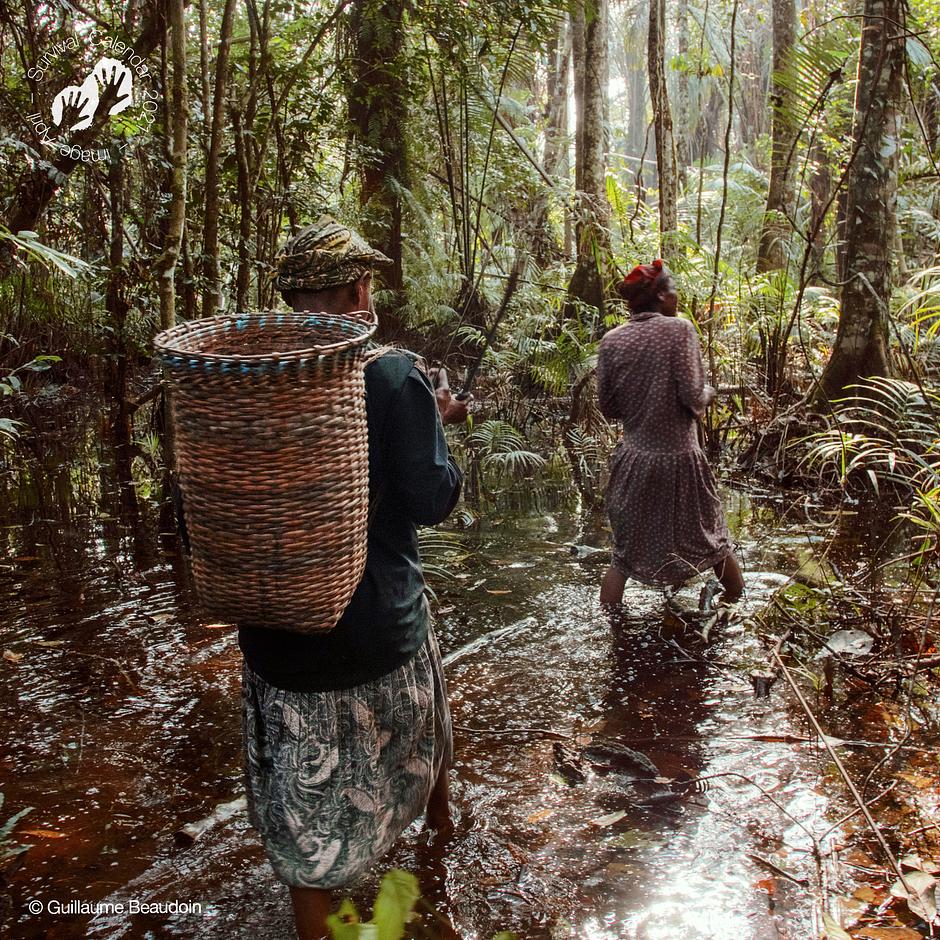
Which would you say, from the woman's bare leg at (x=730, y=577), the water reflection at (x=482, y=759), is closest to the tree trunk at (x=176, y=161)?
the water reflection at (x=482, y=759)

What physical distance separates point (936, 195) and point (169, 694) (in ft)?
44.4

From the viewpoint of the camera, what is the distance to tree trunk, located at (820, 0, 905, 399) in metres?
6.73

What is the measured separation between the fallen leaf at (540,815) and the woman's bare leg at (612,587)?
6.44 ft

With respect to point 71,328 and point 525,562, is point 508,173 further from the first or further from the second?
point 525,562

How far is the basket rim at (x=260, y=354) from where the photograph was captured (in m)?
1.82

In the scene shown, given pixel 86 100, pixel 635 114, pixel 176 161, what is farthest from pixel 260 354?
pixel 635 114

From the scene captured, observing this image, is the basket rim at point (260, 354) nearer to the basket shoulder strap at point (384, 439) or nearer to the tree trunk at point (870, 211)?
the basket shoulder strap at point (384, 439)

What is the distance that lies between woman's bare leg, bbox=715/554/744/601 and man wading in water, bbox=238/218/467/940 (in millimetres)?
2921

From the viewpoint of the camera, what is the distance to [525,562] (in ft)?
19.9

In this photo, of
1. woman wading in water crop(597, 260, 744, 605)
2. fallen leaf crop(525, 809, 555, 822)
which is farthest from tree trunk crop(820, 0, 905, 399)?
fallen leaf crop(525, 809, 555, 822)

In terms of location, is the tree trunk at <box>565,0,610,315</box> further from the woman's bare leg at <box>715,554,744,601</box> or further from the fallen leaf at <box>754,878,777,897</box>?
the fallen leaf at <box>754,878,777,897</box>

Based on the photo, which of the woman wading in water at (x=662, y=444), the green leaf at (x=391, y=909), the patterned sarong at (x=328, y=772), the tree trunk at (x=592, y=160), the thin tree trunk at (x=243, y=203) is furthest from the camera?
the tree trunk at (x=592, y=160)

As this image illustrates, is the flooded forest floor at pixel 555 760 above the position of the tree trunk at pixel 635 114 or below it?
below

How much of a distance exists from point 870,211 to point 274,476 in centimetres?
654
